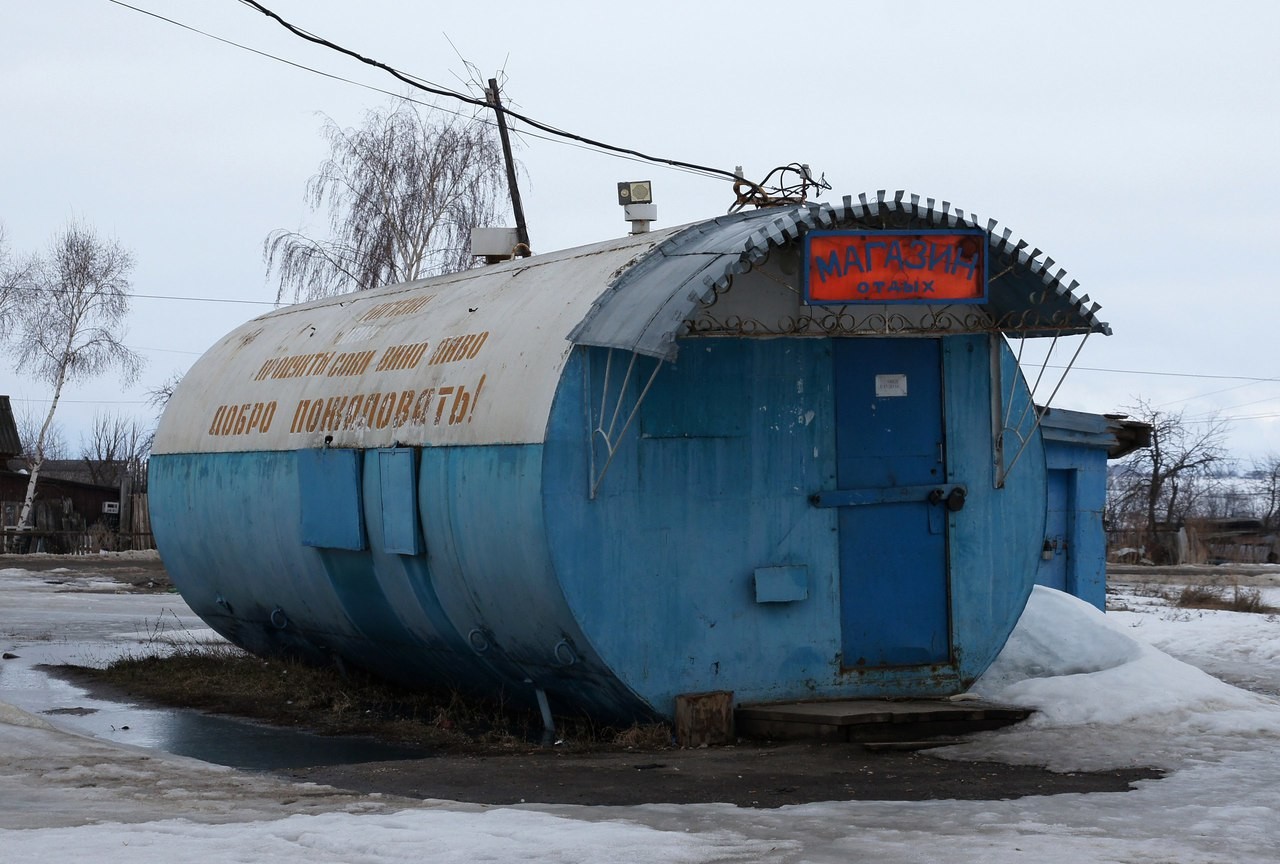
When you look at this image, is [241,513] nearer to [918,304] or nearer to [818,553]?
[818,553]

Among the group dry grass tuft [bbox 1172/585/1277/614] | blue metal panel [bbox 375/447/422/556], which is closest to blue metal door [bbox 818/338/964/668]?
blue metal panel [bbox 375/447/422/556]

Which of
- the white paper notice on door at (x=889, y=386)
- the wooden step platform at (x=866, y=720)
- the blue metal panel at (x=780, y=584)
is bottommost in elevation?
the wooden step platform at (x=866, y=720)

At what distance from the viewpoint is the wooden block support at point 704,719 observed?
9.84 metres

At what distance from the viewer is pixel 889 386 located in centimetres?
1077

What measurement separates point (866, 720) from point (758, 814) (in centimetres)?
235

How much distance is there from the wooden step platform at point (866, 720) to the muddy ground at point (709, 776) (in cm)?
11

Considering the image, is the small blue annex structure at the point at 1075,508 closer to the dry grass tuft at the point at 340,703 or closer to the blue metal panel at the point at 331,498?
the dry grass tuft at the point at 340,703

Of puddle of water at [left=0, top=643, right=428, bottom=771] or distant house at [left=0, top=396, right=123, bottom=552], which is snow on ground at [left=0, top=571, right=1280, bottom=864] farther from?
distant house at [left=0, top=396, right=123, bottom=552]

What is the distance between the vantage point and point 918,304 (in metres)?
10.0

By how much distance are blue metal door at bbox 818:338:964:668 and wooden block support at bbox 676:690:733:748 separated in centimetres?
100

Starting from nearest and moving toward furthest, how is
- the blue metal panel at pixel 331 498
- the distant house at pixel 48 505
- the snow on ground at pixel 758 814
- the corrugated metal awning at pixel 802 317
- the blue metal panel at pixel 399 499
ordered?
the snow on ground at pixel 758 814, the corrugated metal awning at pixel 802 317, the blue metal panel at pixel 399 499, the blue metal panel at pixel 331 498, the distant house at pixel 48 505

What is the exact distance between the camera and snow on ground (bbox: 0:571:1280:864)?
21.5ft

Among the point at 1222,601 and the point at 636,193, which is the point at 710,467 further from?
the point at 1222,601

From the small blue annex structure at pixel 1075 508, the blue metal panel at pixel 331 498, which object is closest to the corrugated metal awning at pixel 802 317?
the blue metal panel at pixel 331 498
